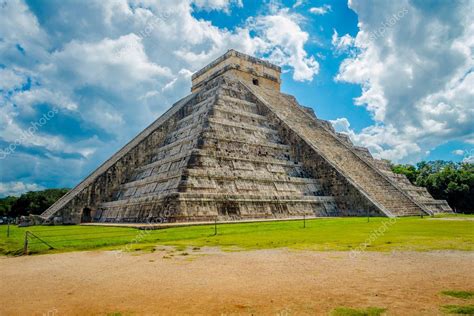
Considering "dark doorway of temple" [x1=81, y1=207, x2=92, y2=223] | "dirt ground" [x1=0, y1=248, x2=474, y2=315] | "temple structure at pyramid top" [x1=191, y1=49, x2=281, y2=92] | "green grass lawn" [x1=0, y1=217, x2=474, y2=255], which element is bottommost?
"dirt ground" [x1=0, y1=248, x2=474, y2=315]

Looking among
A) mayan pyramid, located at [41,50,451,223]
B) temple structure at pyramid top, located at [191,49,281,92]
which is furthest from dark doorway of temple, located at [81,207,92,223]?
temple structure at pyramid top, located at [191,49,281,92]

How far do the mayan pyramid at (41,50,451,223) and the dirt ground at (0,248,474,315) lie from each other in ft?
28.3

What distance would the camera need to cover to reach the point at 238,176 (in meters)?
20.0

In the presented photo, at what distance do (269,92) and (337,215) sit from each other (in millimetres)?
17249

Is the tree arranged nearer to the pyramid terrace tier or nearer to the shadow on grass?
the pyramid terrace tier

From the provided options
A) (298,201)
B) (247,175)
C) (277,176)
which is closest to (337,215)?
(298,201)

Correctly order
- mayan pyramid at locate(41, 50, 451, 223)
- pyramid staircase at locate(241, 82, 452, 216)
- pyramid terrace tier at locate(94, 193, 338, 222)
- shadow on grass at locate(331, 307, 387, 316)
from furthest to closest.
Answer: pyramid staircase at locate(241, 82, 452, 216)
mayan pyramid at locate(41, 50, 451, 223)
pyramid terrace tier at locate(94, 193, 338, 222)
shadow on grass at locate(331, 307, 387, 316)

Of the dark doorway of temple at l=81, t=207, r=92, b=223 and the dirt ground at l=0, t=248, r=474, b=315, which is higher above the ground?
the dark doorway of temple at l=81, t=207, r=92, b=223

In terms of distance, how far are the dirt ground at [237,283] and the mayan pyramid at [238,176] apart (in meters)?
8.62

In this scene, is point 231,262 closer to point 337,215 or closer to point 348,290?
point 348,290

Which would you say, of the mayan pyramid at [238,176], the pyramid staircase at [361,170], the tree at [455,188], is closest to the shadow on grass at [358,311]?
the mayan pyramid at [238,176]

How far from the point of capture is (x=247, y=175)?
20.6 m

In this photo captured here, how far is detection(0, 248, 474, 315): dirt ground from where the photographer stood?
4.89m

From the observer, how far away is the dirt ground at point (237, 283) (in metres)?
4.89
